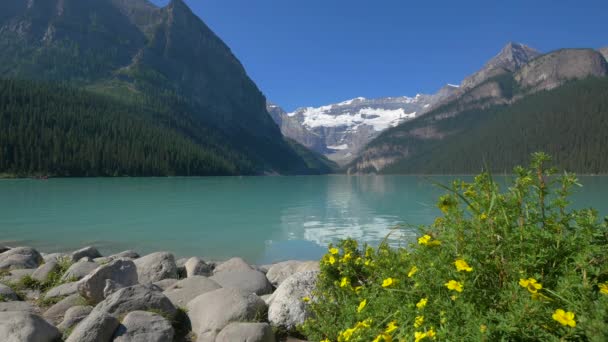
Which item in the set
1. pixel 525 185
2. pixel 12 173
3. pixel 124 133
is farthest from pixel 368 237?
pixel 124 133

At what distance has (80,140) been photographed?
137 m

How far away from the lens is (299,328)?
525 cm

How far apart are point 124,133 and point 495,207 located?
174m

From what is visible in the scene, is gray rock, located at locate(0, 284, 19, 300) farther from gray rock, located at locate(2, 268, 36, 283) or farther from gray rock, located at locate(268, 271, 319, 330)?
gray rock, located at locate(268, 271, 319, 330)

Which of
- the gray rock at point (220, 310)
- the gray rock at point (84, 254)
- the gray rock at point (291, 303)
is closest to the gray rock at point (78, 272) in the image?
the gray rock at point (84, 254)

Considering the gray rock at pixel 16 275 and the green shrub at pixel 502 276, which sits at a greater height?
the green shrub at pixel 502 276

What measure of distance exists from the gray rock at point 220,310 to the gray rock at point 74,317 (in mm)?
1626

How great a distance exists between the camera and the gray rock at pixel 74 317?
580 cm

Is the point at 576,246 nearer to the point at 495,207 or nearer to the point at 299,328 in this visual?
the point at 495,207

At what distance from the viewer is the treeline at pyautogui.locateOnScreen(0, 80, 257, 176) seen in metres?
119

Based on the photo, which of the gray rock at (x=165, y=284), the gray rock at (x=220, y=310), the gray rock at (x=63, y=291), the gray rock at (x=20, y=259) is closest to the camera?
the gray rock at (x=220, y=310)

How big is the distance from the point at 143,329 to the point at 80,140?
6048 inches

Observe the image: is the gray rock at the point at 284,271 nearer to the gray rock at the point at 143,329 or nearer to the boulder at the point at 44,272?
the gray rock at the point at 143,329

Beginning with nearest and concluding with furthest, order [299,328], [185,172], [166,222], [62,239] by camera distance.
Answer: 1. [299,328]
2. [62,239]
3. [166,222]
4. [185,172]
